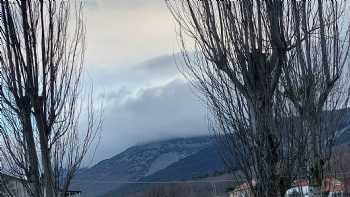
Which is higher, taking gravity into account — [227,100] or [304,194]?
[227,100]

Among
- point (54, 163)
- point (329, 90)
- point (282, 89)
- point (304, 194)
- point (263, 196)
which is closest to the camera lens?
point (263, 196)

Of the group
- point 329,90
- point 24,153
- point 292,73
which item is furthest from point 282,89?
point 24,153

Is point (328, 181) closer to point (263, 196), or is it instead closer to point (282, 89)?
point (282, 89)

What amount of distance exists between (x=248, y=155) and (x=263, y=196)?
2.20 feet

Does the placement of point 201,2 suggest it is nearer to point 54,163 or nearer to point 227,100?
point 227,100

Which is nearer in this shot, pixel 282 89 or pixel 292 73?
pixel 282 89

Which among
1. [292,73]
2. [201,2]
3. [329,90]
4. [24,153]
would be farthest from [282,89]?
[24,153]

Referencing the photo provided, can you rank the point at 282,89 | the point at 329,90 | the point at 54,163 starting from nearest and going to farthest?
the point at 54,163, the point at 282,89, the point at 329,90

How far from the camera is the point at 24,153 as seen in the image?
10875 millimetres

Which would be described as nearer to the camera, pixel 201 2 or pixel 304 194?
pixel 201 2

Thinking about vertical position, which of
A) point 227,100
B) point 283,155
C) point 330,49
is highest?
point 330,49

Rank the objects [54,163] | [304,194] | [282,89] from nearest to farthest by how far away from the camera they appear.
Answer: [54,163] < [282,89] < [304,194]

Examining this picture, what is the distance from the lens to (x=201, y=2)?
35.7ft

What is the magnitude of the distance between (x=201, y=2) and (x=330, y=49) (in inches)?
195
